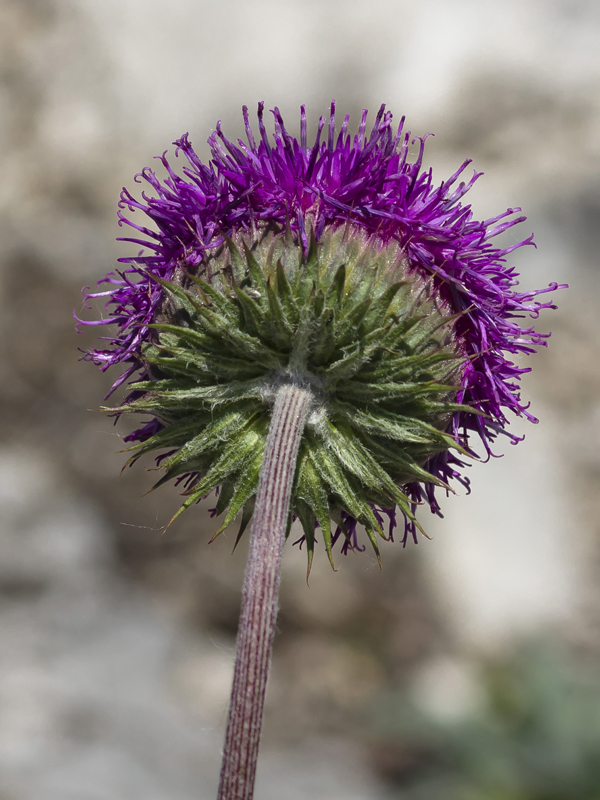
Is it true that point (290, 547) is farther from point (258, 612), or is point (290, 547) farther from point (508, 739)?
point (258, 612)

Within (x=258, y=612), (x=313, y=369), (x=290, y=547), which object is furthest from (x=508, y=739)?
(x=258, y=612)

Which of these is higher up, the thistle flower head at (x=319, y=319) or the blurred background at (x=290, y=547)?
the blurred background at (x=290, y=547)

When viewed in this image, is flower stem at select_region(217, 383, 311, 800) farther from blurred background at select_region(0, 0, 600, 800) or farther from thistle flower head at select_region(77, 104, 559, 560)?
blurred background at select_region(0, 0, 600, 800)

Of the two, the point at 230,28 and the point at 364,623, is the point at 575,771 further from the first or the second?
the point at 230,28

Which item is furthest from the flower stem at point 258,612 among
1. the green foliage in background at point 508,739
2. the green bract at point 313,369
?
the green foliage in background at point 508,739

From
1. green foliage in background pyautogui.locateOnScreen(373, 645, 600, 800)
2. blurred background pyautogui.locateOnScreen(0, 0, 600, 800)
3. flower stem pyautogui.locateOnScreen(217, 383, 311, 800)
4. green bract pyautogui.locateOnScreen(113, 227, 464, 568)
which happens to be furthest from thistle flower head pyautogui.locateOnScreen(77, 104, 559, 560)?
blurred background pyautogui.locateOnScreen(0, 0, 600, 800)

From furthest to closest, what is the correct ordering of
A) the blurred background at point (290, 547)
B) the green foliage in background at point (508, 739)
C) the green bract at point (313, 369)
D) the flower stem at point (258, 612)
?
the blurred background at point (290, 547) < the green foliage in background at point (508, 739) < the green bract at point (313, 369) < the flower stem at point (258, 612)

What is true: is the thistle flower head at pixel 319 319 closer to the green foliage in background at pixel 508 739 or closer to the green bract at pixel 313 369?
the green bract at pixel 313 369
